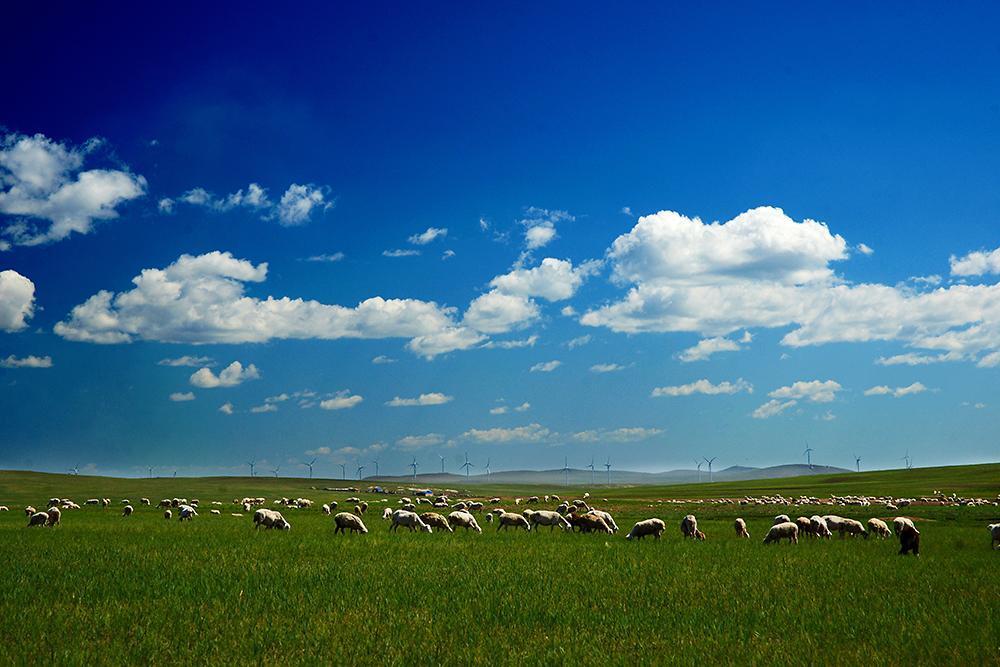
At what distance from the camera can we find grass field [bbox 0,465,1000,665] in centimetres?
1107

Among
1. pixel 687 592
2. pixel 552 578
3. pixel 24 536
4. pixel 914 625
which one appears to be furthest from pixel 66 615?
pixel 24 536

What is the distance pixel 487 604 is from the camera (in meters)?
14.6

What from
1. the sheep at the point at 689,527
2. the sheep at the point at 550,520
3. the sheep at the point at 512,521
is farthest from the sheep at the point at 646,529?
the sheep at the point at 512,521

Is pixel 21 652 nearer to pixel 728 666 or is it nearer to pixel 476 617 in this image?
pixel 476 617

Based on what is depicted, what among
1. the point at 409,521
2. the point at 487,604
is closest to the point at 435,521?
the point at 409,521

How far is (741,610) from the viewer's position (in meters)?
14.3

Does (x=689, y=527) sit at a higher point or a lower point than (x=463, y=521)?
higher

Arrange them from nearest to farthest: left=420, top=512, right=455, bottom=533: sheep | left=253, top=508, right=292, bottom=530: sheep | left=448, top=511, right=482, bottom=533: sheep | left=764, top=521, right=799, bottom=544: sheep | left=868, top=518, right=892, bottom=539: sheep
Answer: left=764, top=521, right=799, bottom=544: sheep
left=868, top=518, right=892, bottom=539: sheep
left=253, top=508, right=292, bottom=530: sheep
left=420, top=512, right=455, bottom=533: sheep
left=448, top=511, right=482, bottom=533: sheep

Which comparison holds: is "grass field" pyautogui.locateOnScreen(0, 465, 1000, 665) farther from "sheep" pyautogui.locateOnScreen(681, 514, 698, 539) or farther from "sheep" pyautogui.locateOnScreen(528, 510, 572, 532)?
"sheep" pyautogui.locateOnScreen(528, 510, 572, 532)

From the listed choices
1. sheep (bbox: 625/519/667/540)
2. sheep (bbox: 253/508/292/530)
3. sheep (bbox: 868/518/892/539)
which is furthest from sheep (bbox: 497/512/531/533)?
sheep (bbox: 868/518/892/539)

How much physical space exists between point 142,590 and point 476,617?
25.4ft

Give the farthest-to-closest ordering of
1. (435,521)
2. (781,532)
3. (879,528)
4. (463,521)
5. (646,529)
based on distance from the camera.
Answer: (463,521) → (435,521) → (879,528) → (646,529) → (781,532)

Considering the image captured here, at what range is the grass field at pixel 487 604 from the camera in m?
11.1

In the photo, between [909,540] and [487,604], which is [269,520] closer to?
[487,604]
